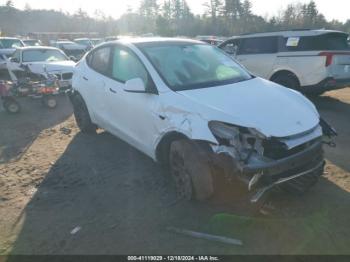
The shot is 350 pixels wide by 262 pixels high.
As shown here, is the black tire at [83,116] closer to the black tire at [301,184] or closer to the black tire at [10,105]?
the black tire at [10,105]

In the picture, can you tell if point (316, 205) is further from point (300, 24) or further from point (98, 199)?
point (300, 24)

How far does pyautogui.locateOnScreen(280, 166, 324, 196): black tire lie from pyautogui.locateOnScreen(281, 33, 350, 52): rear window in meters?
5.86

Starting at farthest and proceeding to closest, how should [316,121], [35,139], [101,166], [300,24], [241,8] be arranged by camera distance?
[241,8]
[300,24]
[35,139]
[101,166]
[316,121]

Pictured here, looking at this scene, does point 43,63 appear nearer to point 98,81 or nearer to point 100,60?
point 100,60

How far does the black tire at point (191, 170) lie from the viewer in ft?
12.2

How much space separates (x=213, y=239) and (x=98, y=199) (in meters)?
1.58

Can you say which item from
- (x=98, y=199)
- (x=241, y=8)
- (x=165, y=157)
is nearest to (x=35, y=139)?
(x=98, y=199)

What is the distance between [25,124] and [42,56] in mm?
4970

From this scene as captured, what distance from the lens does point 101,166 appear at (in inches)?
207

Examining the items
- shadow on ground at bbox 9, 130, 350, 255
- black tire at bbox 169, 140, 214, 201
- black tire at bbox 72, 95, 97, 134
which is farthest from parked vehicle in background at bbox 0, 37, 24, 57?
black tire at bbox 169, 140, 214, 201

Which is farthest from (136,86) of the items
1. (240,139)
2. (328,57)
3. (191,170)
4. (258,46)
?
(258,46)

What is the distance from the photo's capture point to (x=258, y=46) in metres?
10.3

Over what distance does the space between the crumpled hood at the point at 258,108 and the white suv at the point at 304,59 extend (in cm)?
492

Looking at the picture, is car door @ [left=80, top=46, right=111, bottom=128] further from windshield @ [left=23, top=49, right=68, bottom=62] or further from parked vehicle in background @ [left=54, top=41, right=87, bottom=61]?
parked vehicle in background @ [left=54, top=41, right=87, bottom=61]
